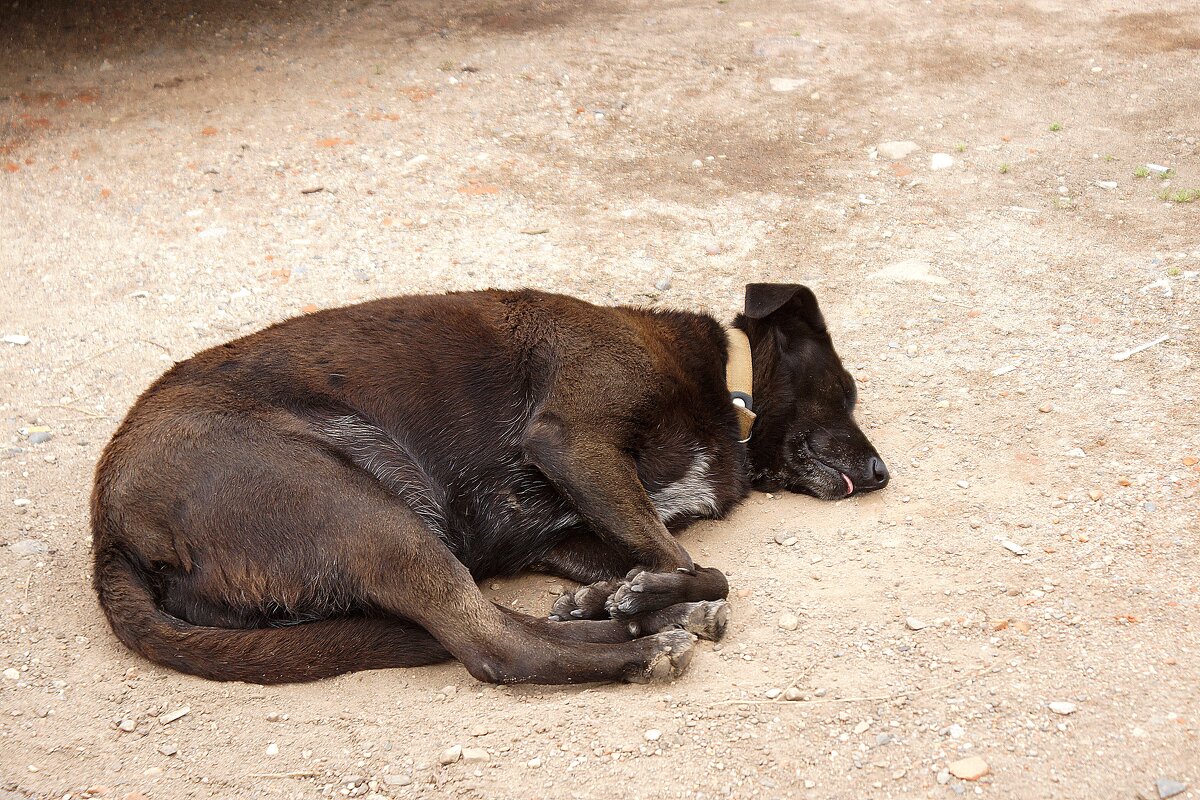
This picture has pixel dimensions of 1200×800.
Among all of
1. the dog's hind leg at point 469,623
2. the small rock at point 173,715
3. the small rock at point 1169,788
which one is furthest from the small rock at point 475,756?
the small rock at point 1169,788

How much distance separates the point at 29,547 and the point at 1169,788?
3716mm

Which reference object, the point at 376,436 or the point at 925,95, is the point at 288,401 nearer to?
the point at 376,436

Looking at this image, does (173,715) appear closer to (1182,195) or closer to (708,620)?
(708,620)

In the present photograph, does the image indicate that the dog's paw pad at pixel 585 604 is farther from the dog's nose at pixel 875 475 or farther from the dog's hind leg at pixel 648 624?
the dog's nose at pixel 875 475

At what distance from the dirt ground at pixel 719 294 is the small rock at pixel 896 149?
0.13ft

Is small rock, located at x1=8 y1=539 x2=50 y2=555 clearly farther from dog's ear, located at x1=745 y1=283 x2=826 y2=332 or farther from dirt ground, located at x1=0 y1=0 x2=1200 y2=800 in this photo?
dog's ear, located at x1=745 y1=283 x2=826 y2=332

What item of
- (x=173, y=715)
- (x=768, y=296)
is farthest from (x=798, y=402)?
(x=173, y=715)

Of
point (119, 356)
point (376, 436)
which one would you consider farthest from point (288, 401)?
point (119, 356)

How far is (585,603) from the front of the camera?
3.69m

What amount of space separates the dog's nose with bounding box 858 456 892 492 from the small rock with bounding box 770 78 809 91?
13.9 feet

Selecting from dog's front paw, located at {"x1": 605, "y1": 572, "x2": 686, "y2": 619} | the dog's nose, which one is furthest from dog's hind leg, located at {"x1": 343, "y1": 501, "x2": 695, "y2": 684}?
the dog's nose

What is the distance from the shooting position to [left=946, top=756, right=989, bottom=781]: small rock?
8.77 ft

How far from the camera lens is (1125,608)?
3.25 metres

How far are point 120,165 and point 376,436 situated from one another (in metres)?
4.21
